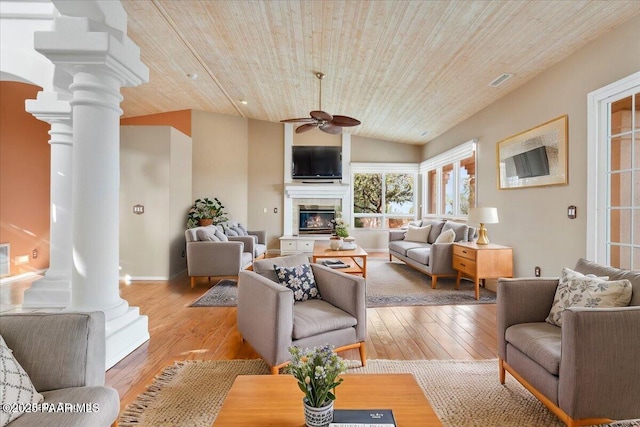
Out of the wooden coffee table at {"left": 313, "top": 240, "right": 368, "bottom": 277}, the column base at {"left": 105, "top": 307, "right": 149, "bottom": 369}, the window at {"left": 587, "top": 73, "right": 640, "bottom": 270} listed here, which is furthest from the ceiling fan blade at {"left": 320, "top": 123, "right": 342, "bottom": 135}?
the column base at {"left": 105, "top": 307, "right": 149, "bottom": 369}

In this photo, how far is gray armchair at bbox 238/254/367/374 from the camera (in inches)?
81.1

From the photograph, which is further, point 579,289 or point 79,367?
point 579,289

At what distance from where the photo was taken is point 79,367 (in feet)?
4.52

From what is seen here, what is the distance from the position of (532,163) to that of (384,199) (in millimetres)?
4407

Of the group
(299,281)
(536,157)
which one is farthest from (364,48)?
(299,281)

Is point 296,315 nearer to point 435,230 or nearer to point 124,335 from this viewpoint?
point 124,335

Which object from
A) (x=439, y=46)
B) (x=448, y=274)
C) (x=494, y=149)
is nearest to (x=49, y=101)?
(x=439, y=46)

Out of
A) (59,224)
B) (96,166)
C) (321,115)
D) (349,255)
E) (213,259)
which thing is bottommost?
(213,259)

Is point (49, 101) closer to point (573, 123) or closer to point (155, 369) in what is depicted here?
point (155, 369)

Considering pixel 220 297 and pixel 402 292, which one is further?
pixel 402 292

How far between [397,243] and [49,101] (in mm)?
5530

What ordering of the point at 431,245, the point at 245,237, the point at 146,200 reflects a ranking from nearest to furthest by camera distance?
the point at 431,245, the point at 146,200, the point at 245,237

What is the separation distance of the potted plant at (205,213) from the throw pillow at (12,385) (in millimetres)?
4838

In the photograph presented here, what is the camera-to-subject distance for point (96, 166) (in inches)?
96.4
